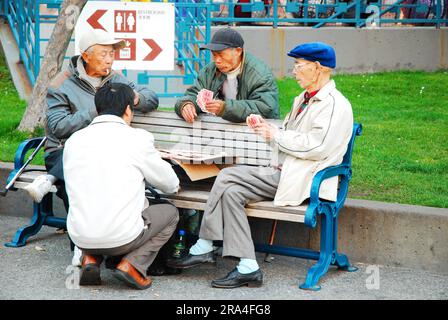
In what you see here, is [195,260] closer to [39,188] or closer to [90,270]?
[90,270]

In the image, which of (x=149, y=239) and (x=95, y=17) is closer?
(x=149, y=239)

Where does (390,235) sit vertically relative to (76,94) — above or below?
below

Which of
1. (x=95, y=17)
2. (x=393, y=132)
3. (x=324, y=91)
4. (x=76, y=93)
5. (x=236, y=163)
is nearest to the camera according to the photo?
(x=324, y=91)

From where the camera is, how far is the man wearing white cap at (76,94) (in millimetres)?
6516

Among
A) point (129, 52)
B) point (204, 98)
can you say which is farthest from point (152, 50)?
point (204, 98)

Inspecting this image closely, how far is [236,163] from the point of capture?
6.41 metres

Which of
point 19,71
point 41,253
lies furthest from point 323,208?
point 19,71

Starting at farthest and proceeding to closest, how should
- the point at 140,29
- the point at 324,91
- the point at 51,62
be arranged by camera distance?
the point at 140,29, the point at 51,62, the point at 324,91

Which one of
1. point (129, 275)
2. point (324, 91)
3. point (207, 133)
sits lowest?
point (129, 275)

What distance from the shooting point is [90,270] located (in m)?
5.70

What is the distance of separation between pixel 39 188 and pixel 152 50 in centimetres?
413

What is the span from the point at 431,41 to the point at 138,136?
8.76 meters

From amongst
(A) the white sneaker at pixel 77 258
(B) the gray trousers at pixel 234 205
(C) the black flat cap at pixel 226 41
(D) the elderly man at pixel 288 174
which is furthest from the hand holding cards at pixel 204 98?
(A) the white sneaker at pixel 77 258

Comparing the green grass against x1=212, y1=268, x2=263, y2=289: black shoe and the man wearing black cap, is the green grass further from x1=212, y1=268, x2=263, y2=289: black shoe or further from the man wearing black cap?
x1=212, y1=268, x2=263, y2=289: black shoe
